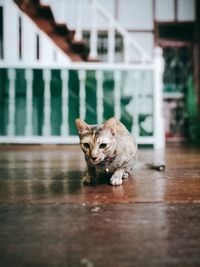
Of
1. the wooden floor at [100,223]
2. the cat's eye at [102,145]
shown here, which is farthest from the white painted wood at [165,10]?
the cat's eye at [102,145]

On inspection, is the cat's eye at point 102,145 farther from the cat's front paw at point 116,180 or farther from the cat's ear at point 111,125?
the cat's front paw at point 116,180

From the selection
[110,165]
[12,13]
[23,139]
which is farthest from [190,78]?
[110,165]

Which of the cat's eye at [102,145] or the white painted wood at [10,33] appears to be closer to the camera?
the cat's eye at [102,145]

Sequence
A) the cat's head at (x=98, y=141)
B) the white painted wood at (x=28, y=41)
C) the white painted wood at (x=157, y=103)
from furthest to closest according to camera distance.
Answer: the white painted wood at (x=28, y=41) < the white painted wood at (x=157, y=103) < the cat's head at (x=98, y=141)

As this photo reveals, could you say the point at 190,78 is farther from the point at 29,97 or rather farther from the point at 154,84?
the point at 29,97

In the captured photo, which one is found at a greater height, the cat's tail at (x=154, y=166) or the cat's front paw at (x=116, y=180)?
the cat's front paw at (x=116, y=180)

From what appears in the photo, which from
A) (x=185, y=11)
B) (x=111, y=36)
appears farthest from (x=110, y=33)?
(x=185, y=11)

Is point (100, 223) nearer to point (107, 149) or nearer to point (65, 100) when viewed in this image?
point (107, 149)

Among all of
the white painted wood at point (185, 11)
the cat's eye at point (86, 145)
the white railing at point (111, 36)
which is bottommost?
the cat's eye at point (86, 145)

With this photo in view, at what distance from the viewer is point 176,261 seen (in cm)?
57

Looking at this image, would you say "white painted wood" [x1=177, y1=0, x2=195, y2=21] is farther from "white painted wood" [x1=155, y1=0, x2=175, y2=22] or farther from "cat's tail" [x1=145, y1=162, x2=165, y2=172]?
"cat's tail" [x1=145, y1=162, x2=165, y2=172]

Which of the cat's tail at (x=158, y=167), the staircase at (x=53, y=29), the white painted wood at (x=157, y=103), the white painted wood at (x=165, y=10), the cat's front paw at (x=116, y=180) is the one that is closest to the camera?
the cat's front paw at (x=116, y=180)

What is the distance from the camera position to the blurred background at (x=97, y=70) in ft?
12.1

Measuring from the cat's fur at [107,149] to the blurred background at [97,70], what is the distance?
7.49 feet
